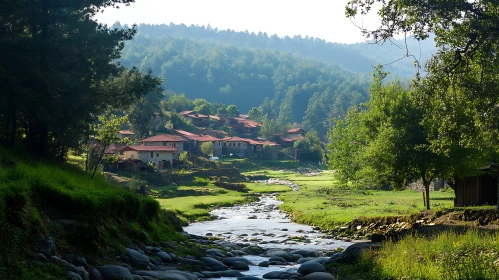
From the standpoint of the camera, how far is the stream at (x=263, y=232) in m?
29.3

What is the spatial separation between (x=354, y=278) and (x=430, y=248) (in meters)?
2.90

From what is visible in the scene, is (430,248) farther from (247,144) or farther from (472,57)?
(247,144)

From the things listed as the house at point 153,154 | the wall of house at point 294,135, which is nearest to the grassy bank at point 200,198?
the house at point 153,154

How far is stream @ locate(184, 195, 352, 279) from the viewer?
2933 cm

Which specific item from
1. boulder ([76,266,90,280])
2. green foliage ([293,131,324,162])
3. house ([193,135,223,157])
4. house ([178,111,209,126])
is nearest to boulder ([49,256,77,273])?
boulder ([76,266,90,280])

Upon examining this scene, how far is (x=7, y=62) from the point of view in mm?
28266

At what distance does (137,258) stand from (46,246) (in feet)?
15.0

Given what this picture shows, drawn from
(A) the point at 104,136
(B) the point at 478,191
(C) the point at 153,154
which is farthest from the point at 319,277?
(C) the point at 153,154

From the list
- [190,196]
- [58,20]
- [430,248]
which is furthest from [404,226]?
[190,196]

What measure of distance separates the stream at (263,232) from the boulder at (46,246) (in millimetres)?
8575

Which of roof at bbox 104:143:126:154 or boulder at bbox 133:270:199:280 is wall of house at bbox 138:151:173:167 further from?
boulder at bbox 133:270:199:280

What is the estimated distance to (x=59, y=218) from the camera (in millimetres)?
18609

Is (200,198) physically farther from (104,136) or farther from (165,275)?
(165,275)

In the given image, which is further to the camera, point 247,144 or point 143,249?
point 247,144
